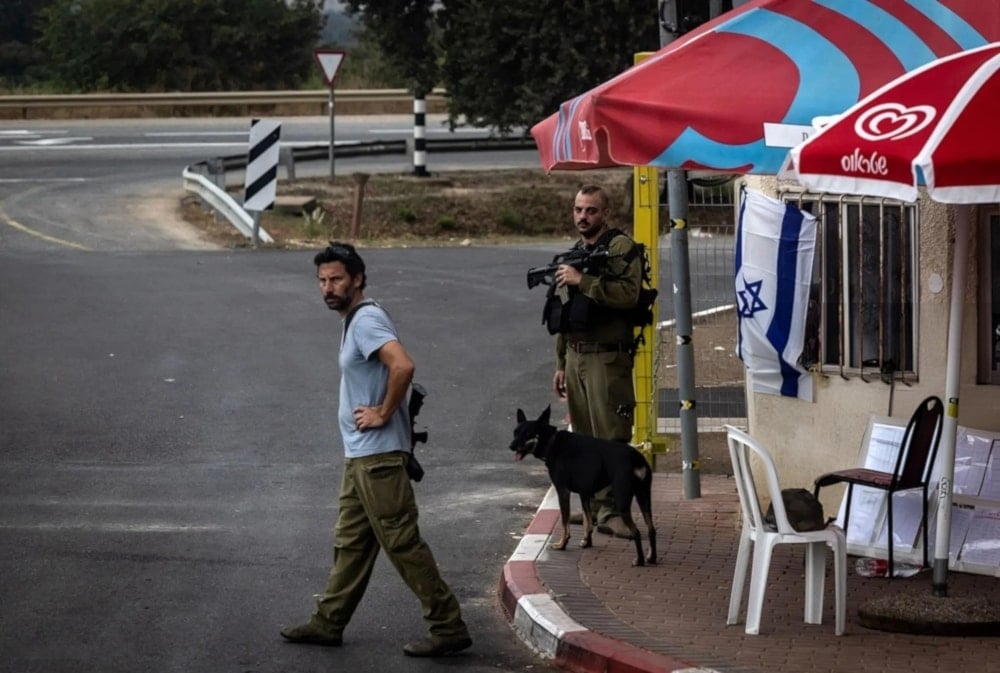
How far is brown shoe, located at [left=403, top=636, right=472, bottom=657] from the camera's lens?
726 centimetres

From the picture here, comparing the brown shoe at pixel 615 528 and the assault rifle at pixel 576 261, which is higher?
the assault rifle at pixel 576 261

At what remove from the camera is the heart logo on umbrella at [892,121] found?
6184mm

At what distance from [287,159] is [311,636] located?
20830 millimetres

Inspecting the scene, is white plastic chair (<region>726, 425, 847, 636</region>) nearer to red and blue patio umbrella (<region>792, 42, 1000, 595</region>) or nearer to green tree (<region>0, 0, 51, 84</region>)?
red and blue patio umbrella (<region>792, 42, 1000, 595</region>)

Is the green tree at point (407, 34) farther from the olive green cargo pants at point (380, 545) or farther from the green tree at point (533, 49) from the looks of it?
the olive green cargo pants at point (380, 545)

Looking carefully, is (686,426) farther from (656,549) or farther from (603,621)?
(603,621)

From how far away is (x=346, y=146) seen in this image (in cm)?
3031

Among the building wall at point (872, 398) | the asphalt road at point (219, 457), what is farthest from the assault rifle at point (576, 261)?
the asphalt road at point (219, 457)

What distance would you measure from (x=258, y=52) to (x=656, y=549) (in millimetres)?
36661

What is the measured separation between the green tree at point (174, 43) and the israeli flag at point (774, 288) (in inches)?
1331

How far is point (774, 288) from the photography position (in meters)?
8.94

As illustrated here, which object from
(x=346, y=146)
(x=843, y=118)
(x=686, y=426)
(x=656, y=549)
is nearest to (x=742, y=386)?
(x=686, y=426)

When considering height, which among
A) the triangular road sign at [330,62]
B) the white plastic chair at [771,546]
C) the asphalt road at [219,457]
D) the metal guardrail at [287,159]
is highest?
the triangular road sign at [330,62]

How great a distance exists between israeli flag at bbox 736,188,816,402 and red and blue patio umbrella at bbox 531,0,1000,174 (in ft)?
4.88
